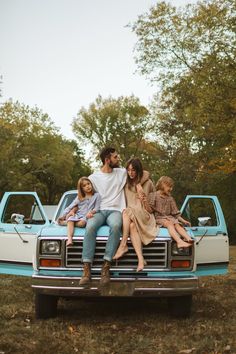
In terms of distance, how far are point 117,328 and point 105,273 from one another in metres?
0.72

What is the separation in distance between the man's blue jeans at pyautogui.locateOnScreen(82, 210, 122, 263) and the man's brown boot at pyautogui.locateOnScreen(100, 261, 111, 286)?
68 millimetres

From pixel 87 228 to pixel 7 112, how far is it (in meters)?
45.4

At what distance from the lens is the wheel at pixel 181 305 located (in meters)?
6.45

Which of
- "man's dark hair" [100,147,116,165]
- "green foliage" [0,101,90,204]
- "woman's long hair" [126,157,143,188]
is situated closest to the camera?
"woman's long hair" [126,157,143,188]

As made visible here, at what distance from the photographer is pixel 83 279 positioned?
5.87 meters

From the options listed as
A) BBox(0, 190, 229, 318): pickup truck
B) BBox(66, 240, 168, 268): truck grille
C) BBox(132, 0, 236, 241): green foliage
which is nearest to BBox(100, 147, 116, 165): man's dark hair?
→ BBox(0, 190, 229, 318): pickup truck

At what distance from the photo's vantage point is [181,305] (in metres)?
6.48

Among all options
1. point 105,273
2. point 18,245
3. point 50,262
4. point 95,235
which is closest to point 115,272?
point 105,273

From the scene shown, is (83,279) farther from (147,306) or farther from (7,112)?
(7,112)

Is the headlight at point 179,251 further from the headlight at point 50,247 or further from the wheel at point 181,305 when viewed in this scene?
the headlight at point 50,247

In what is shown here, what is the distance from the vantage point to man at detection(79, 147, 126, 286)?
19.4ft

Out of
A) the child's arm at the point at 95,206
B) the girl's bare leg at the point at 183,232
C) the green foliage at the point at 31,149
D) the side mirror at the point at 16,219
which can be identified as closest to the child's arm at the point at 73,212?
the child's arm at the point at 95,206

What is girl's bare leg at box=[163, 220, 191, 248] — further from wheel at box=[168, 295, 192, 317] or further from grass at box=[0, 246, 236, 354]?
grass at box=[0, 246, 236, 354]

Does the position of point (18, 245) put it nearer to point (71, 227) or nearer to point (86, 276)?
point (71, 227)
